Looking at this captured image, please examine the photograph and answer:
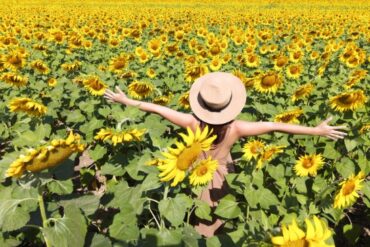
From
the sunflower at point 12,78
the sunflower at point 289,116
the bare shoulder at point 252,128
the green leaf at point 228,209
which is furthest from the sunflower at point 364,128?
the sunflower at point 12,78

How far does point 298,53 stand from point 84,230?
270 inches

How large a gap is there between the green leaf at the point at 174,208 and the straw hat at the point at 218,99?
2.88ft

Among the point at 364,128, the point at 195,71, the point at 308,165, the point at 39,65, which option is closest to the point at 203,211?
the point at 308,165

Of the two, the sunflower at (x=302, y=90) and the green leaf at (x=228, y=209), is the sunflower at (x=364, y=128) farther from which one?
the green leaf at (x=228, y=209)

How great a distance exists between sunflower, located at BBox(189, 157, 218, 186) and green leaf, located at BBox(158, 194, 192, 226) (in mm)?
171

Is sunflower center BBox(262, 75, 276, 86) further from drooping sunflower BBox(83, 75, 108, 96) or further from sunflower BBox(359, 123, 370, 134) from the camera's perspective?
drooping sunflower BBox(83, 75, 108, 96)

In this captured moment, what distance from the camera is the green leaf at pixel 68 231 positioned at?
2010 millimetres

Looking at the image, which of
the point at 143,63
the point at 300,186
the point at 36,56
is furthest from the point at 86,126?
the point at 36,56

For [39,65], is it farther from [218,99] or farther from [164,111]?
[218,99]

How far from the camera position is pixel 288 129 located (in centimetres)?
322

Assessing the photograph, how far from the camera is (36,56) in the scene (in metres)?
8.40

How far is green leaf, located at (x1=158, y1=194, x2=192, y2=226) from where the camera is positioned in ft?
7.89

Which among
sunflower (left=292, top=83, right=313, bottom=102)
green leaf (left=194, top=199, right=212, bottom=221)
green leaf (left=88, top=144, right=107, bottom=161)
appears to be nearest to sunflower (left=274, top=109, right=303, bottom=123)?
sunflower (left=292, top=83, right=313, bottom=102)

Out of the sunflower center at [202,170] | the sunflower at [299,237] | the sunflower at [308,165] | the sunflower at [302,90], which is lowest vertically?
the sunflower at [308,165]
